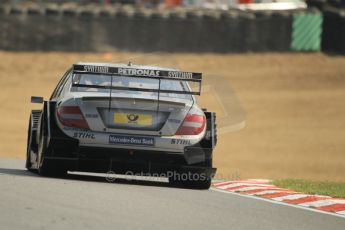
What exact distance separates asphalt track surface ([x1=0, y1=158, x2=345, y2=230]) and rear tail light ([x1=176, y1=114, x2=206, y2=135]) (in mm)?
544

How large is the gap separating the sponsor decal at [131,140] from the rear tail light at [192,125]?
279 millimetres

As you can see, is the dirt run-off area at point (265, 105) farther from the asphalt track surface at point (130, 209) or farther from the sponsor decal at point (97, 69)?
the asphalt track surface at point (130, 209)

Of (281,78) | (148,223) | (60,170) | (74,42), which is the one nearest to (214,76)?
(281,78)

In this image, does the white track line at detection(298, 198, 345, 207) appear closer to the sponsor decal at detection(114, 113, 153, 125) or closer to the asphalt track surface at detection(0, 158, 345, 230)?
the asphalt track surface at detection(0, 158, 345, 230)

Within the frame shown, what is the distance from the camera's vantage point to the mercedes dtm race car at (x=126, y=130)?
31.3ft

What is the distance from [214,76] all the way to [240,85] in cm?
223

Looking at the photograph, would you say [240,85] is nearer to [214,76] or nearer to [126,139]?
[214,76]

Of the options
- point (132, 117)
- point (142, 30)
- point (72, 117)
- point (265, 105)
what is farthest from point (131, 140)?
point (142, 30)

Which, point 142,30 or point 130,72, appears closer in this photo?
point 130,72

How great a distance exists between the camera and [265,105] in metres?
26.2

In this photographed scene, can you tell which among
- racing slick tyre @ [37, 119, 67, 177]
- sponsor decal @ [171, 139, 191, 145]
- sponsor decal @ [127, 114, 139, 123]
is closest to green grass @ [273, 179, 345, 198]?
sponsor decal @ [171, 139, 191, 145]

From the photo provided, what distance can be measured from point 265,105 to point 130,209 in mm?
18652

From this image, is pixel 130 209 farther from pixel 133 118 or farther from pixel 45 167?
pixel 45 167

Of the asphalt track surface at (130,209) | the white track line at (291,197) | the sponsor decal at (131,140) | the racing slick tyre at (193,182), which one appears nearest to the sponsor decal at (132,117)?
the sponsor decal at (131,140)
